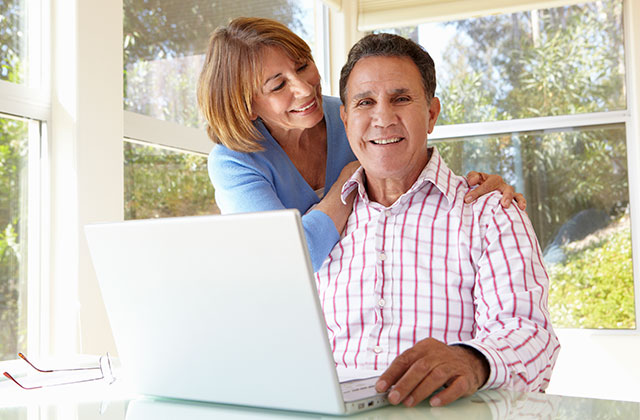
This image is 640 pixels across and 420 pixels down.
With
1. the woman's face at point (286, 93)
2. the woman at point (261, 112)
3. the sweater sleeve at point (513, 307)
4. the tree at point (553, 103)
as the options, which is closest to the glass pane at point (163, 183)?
the woman at point (261, 112)

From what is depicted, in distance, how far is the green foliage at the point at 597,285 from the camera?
13.4ft

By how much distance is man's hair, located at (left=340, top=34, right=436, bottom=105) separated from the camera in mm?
A: 1542

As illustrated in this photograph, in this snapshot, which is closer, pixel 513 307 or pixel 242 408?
pixel 242 408

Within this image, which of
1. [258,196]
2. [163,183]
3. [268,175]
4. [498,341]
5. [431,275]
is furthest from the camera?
[163,183]

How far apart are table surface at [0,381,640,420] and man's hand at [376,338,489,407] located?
1 cm

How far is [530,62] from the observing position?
14.2 feet

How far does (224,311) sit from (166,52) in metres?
2.26

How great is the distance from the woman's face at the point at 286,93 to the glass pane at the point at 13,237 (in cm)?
87

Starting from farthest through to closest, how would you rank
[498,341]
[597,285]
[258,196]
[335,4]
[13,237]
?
[335,4], [597,285], [13,237], [258,196], [498,341]

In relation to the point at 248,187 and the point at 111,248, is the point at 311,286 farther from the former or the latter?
the point at 248,187

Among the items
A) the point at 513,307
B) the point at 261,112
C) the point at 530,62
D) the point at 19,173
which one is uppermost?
the point at 530,62

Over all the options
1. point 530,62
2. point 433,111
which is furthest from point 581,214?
point 433,111

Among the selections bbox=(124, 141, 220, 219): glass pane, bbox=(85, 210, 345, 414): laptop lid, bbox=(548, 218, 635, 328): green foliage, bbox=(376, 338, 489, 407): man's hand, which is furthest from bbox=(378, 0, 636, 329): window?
bbox=(85, 210, 345, 414): laptop lid

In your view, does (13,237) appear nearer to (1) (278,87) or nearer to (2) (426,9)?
(1) (278,87)
